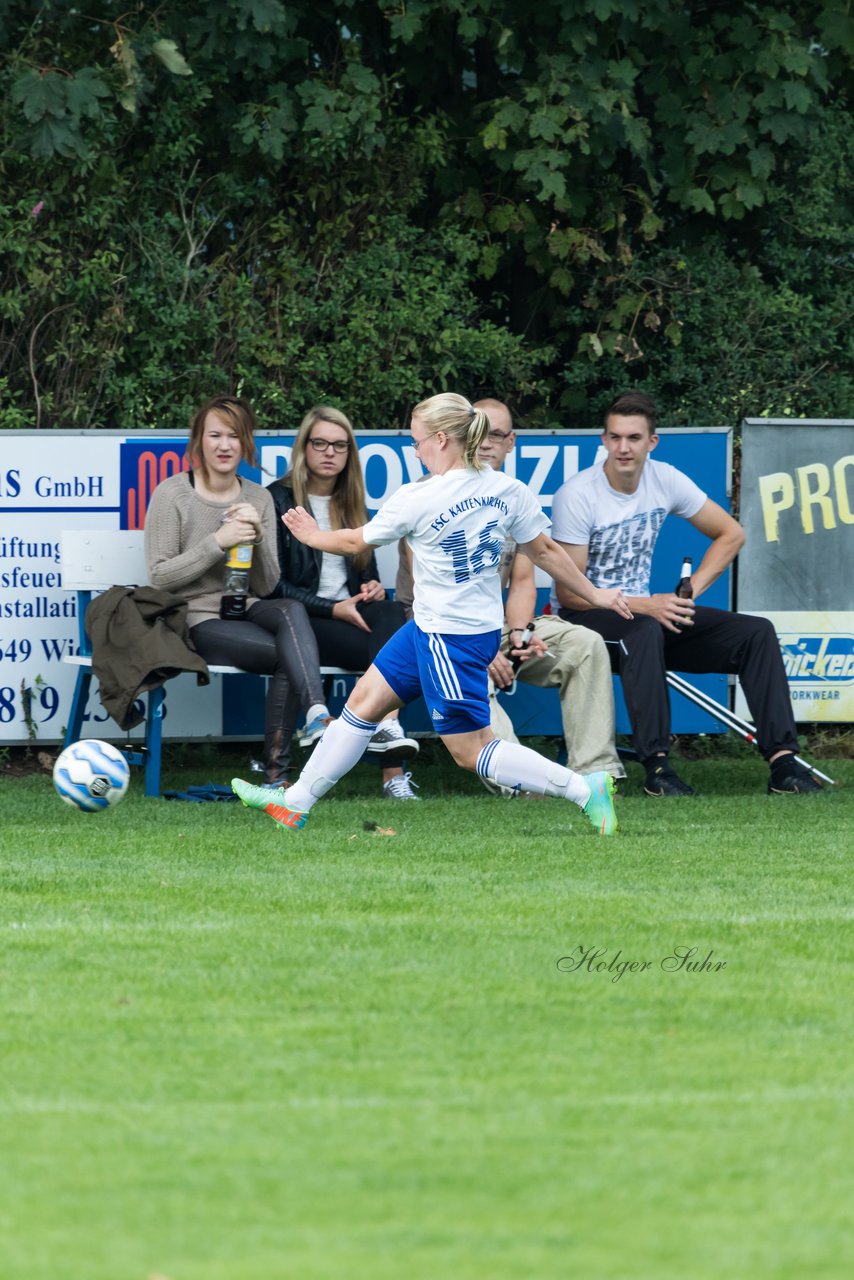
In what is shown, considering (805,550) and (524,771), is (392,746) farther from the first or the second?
(805,550)

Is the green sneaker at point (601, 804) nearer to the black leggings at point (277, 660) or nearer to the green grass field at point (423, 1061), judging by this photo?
the green grass field at point (423, 1061)

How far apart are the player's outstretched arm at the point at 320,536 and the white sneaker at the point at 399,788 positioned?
210 centimetres

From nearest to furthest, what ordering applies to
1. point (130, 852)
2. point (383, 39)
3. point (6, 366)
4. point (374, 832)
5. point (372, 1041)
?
point (372, 1041), point (130, 852), point (374, 832), point (6, 366), point (383, 39)

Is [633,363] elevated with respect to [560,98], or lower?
lower

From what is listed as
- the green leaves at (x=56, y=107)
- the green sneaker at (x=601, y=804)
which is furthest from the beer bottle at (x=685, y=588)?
the green leaves at (x=56, y=107)

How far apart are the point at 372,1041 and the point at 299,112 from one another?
829 cm

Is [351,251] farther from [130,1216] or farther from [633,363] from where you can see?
[130,1216]

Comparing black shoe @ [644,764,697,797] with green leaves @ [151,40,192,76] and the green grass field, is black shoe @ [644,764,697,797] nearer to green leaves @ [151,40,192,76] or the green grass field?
the green grass field

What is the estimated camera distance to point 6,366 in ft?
37.6

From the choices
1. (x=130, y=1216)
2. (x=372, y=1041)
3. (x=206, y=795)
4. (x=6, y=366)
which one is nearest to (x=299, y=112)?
(x=6, y=366)

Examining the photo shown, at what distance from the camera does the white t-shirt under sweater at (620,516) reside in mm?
9719

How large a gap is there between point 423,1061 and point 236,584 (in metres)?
5.21

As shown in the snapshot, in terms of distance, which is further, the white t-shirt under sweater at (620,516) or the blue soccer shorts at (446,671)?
the white t-shirt under sweater at (620,516)

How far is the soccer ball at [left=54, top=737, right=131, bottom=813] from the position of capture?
8.13m
